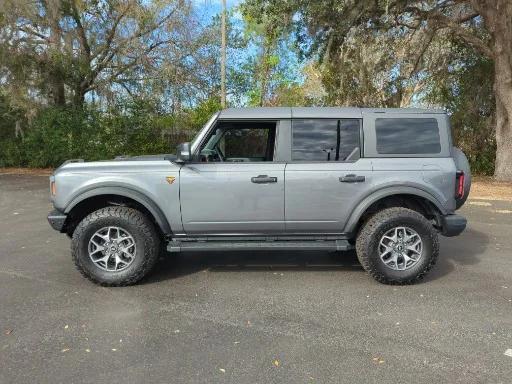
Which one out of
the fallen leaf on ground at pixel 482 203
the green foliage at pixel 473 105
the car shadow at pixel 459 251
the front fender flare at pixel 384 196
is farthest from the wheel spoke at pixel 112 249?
the green foliage at pixel 473 105

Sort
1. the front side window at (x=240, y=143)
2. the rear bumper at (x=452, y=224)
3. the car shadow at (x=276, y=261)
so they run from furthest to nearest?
1. the car shadow at (x=276, y=261)
2. the front side window at (x=240, y=143)
3. the rear bumper at (x=452, y=224)

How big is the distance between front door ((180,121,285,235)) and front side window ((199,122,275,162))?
18 cm

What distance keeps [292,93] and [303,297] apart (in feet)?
83.0

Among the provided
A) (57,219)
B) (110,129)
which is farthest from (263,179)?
(110,129)

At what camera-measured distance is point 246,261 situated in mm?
5848

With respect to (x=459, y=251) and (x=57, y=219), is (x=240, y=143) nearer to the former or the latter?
(x=57, y=219)

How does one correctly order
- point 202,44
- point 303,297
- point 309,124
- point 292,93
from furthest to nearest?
point 292,93 → point 202,44 → point 309,124 → point 303,297

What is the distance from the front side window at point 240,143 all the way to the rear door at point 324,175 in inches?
14.6

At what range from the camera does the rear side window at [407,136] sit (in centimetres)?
501

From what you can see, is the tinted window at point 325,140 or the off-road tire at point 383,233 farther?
the tinted window at point 325,140

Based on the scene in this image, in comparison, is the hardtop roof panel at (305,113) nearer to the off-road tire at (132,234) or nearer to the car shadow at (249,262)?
the off-road tire at (132,234)

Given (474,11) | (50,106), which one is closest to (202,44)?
(50,106)

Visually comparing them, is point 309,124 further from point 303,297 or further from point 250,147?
point 303,297

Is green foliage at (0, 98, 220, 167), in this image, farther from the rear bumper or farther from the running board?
the rear bumper
